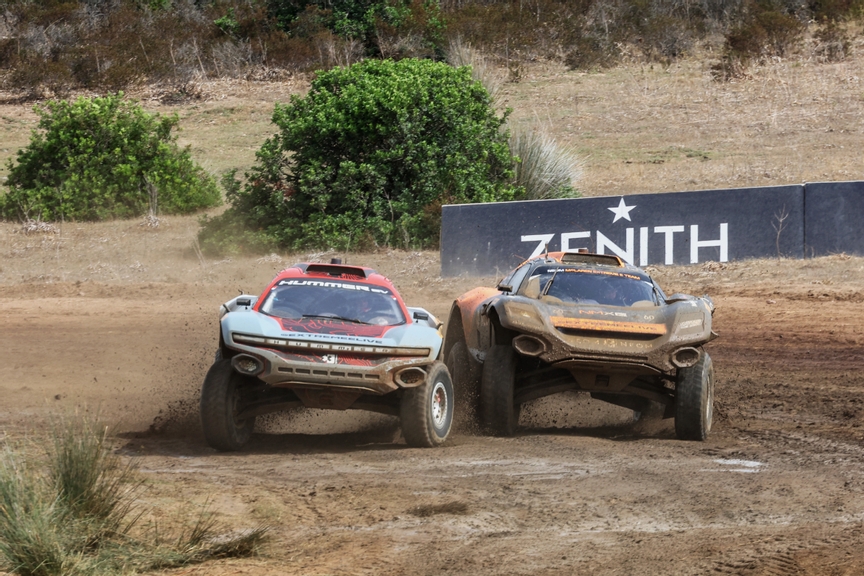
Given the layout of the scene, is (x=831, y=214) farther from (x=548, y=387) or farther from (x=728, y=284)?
(x=548, y=387)

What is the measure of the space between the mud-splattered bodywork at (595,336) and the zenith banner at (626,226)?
25.8ft

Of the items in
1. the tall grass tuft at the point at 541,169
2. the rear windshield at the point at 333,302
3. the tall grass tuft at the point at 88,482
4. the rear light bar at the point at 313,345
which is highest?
the tall grass tuft at the point at 541,169

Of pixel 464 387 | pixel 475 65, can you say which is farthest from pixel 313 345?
pixel 475 65

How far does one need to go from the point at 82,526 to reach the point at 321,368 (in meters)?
3.20

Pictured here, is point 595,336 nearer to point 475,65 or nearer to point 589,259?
point 589,259

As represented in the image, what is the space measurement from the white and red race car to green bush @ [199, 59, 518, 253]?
11.6m

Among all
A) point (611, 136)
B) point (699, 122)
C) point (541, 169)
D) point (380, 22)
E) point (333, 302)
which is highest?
point (380, 22)

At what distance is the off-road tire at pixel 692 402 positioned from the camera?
9516mm

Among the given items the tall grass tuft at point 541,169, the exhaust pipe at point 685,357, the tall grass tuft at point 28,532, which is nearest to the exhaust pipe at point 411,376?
the exhaust pipe at point 685,357

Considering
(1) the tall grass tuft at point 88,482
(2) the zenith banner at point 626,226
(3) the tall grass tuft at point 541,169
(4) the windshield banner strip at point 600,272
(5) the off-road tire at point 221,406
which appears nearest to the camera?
(1) the tall grass tuft at point 88,482

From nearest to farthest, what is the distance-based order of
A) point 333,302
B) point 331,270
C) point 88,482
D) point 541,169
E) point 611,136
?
1. point 88,482
2. point 333,302
3. point 331,270
4. point 541,169
5. point 611,136

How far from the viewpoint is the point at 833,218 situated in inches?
738

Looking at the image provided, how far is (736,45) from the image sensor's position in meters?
34.6

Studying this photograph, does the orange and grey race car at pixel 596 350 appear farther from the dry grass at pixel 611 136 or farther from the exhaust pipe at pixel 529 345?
the dry grass at pixel 611 136
